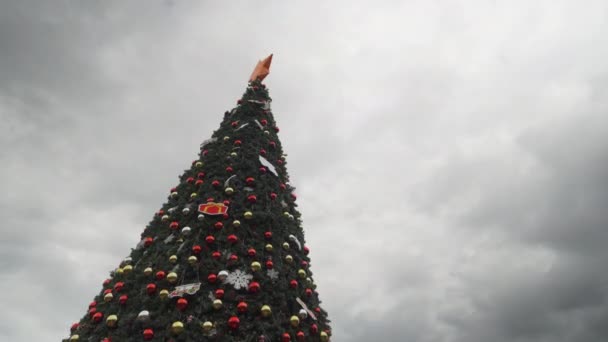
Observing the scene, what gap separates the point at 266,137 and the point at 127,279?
4.56 meters

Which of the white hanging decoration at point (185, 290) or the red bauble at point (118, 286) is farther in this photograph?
the red bauble at point (118, 286)

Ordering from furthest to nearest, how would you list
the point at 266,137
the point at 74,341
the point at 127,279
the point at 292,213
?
the point at 266,137, the point at 292,213, the point at 127,279, the point at 74,341

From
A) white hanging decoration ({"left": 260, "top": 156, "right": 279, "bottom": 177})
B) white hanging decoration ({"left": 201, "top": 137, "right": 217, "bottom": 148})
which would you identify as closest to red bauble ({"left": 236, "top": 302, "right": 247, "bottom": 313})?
white hanging decoration ({"left": 260, "top": 156, "right": 279, "bottom": 177})

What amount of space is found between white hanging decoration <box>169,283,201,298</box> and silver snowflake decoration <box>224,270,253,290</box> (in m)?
0.42

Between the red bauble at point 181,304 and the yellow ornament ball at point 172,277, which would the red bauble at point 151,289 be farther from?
the red bauble at point 181,304

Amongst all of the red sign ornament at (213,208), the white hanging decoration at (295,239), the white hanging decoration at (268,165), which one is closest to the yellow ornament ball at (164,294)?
the red sign ornament at (213,208)

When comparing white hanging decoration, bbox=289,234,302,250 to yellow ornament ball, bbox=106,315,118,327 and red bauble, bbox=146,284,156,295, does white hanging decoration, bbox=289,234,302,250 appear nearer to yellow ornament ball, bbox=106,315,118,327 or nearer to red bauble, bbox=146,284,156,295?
red bauble, bbox=146,284,156,295

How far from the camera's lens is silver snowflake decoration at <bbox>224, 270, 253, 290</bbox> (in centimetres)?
576

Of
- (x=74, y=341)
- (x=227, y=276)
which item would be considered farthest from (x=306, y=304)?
(x=74, y=341)

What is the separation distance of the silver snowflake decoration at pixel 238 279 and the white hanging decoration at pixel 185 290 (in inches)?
16.4

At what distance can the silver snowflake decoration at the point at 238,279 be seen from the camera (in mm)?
5758

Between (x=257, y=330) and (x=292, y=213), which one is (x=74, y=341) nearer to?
(x=257, y=330)

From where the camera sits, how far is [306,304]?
21.0 feet

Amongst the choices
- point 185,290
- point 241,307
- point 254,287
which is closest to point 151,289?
point 185,290
